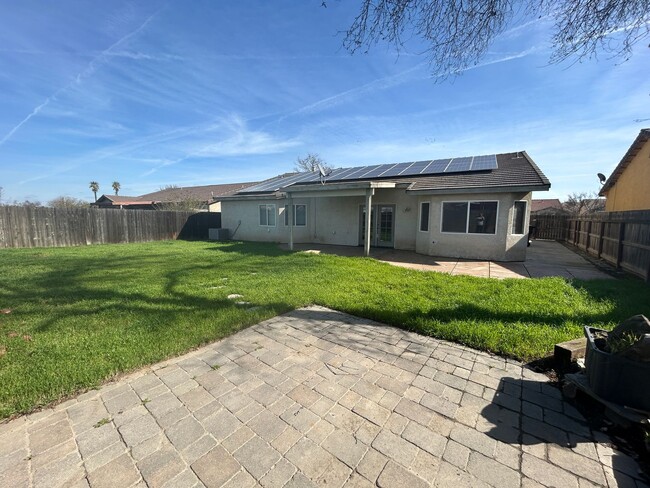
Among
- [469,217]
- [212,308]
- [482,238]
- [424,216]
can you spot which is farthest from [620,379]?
[424,216]

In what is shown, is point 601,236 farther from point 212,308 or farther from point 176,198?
point 176,198

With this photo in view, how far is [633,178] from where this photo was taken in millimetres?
12242

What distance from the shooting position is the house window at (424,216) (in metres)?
10.9

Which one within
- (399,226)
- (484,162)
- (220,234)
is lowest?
(220,234)

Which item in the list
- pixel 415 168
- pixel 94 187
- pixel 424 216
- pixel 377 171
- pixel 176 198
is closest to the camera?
pixel 424 216

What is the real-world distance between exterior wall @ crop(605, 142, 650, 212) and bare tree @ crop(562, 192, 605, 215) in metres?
16.4

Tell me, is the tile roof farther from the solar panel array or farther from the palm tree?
the palm tree

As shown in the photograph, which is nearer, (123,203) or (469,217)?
(469,217)

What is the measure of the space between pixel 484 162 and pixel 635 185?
6283 mm

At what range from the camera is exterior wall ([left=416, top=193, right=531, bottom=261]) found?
30.5 feet

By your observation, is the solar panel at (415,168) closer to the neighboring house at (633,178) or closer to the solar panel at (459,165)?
the solar panel at (459,165)

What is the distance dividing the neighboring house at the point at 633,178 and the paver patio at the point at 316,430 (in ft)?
44.3

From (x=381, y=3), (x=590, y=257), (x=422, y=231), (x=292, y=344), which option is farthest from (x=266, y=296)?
(x=590, y=257)

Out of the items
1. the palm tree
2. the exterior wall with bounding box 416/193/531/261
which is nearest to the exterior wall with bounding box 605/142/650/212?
the exterior wall with bounding box 416/193/531/261
